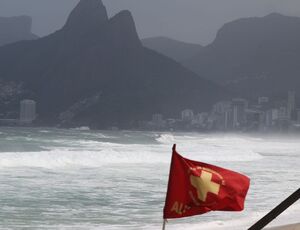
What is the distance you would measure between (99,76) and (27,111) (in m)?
33.1

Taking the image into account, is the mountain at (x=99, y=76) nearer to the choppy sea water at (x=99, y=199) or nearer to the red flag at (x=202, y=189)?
the choppy sea water at (x=99, y=199)

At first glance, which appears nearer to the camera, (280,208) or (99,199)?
(280,208)

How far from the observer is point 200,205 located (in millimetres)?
4074

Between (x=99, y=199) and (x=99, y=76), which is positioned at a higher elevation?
(x=99, y=76)

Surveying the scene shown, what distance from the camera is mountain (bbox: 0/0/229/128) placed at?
5399 inches

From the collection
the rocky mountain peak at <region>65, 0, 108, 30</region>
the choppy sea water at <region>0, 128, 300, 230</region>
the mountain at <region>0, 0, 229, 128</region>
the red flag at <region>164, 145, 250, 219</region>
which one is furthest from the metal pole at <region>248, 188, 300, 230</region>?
the rocky mountain peak at <region>65, 0, 108, 30</region>

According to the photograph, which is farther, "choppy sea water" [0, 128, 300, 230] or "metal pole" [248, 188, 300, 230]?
"choppy sea water" [0, 128, 300, 230]

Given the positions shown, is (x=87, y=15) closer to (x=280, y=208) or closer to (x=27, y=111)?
(x=27, y=111)

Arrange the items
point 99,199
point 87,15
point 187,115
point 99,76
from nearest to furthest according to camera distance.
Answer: point 99,199
point 187,115
point 99,76
point 87,15

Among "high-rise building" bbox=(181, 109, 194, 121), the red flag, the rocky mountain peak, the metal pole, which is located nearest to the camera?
the metal pole

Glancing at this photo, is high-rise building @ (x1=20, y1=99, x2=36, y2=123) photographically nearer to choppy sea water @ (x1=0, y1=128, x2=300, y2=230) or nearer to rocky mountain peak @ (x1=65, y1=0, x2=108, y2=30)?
rocky mountain peak @ (x1=65, y1=0, x2=108, y2=30)

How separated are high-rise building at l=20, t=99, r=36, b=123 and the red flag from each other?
396 ft

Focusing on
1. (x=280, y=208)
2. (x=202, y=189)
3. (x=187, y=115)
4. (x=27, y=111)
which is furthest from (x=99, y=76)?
(x=280, y=208)

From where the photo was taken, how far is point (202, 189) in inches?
159
